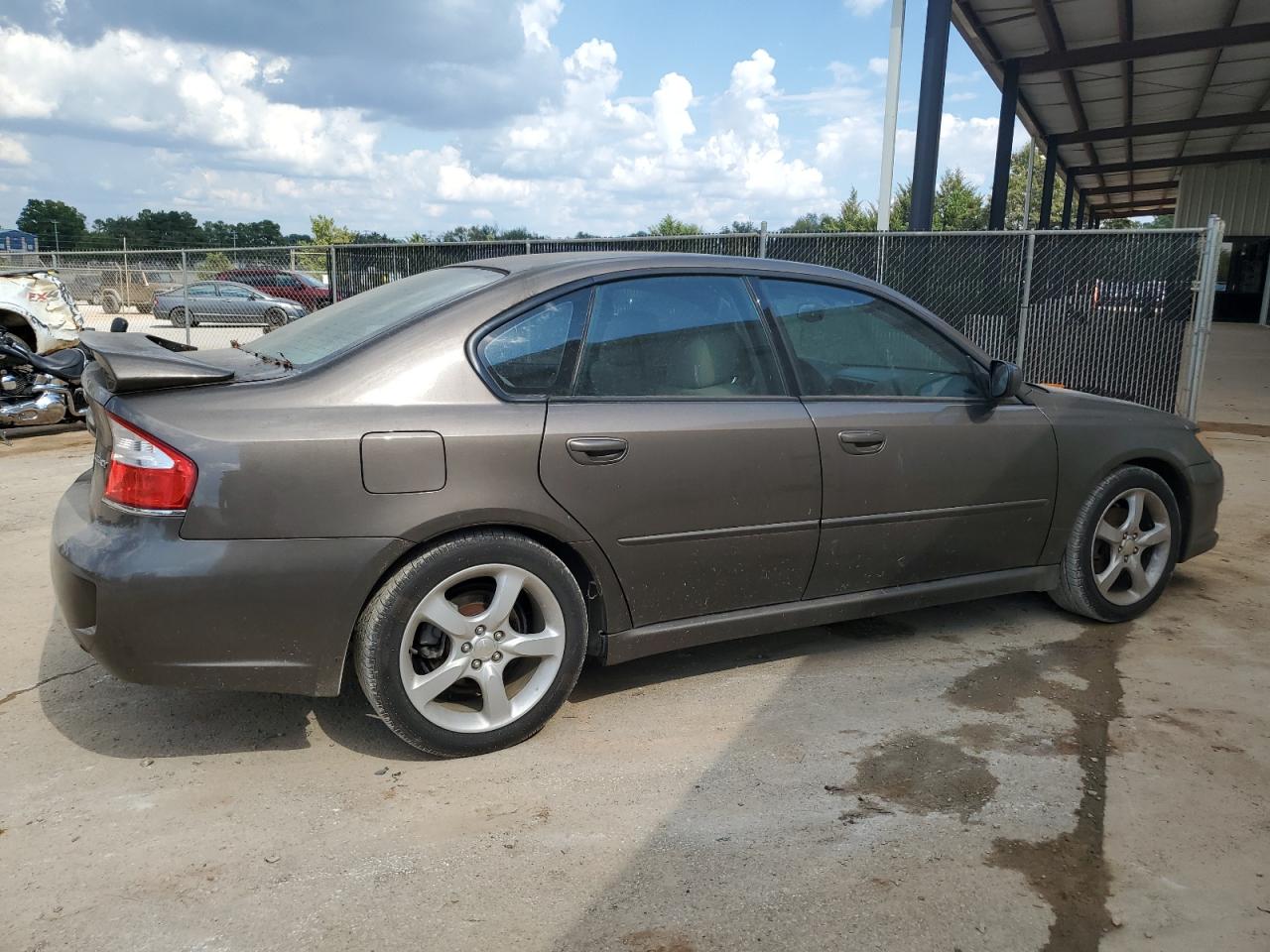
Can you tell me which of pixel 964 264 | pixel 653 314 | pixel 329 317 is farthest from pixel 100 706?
pixel 964 264

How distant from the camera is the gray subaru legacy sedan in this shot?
273 centimetres

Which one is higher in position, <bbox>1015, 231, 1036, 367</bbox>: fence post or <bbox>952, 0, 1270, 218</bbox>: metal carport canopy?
<bbox>952, 0, 1270, 218</bbox>: metal carport canopy

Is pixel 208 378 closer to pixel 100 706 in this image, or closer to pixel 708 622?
pixel 100 706

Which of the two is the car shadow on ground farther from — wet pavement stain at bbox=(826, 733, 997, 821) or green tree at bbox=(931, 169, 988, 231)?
green tree at bbox=(931, 169, 988, 231)

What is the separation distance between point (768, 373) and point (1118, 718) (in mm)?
1718

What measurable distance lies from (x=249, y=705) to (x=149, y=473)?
113 cm

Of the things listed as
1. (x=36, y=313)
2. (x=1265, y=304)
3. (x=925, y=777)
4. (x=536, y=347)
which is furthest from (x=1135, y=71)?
(x=925, y=777)

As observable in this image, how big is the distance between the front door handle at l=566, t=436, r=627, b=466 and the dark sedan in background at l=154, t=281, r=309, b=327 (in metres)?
12.8

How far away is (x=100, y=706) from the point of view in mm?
3445

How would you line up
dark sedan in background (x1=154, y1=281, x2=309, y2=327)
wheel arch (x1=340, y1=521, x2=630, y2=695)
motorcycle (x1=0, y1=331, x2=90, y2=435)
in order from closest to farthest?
wheel arch (x1=340, y1=521, x2=630, y2=695), motorcycle (x1=0, y1=331, x2=90, y2=435), dark sedan in background (x1=154, y1=281, x2=309, y2=327)

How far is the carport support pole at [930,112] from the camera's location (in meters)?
13.5

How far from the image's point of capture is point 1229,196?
32562 millimetres

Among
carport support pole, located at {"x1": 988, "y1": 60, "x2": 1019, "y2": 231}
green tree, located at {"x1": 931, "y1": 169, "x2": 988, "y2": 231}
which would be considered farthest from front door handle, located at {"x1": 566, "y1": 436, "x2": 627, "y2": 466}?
green tree, located at {"x1": 931, "y1": 169, "x2": 988, "y2": 231}

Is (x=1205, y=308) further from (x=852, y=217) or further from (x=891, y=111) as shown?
(x=852, y=217)
